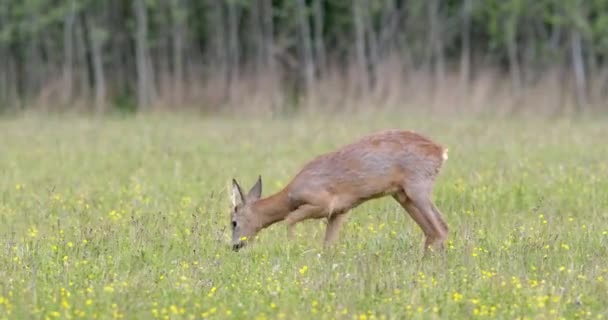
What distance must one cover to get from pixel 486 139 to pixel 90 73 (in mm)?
17018

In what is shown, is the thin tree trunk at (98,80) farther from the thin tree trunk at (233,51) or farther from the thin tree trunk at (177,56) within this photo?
the thin tree trunk at (233,51)

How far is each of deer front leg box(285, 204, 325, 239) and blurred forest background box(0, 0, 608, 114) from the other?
17808mm

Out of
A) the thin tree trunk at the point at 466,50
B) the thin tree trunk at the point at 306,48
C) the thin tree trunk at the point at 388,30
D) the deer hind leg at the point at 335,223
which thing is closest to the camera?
the deer hind leg at the point at 335,223

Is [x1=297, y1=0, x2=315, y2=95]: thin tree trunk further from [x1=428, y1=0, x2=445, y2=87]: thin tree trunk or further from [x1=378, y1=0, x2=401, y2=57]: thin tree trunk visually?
[x1=428, y1=0, x2=445, y2=87]: thin tree trunk

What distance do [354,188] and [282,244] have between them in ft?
2.50

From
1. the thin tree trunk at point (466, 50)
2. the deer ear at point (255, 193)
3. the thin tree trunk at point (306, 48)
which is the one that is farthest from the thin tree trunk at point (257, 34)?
the deer ear at point (255, 193)

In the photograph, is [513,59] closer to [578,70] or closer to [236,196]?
[578,70]

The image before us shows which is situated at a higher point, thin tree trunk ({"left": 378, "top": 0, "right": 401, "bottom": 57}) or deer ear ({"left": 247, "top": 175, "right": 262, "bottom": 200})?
deer ear ({"left": 247, "top": 175, "right": 262, "bottom": 200})

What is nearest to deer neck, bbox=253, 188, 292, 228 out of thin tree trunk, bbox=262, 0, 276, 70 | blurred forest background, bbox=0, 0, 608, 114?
blurred forest background, bbox=0, 0, 608, 114

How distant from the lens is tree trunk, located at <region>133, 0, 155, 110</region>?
30.9 metres

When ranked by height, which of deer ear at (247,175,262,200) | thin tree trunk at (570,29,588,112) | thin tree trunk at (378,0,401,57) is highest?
deer ear at (247,175,262,200)

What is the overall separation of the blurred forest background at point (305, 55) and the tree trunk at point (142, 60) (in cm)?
4

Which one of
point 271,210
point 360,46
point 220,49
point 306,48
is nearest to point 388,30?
point 360,46

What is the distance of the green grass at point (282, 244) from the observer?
7.77 m
